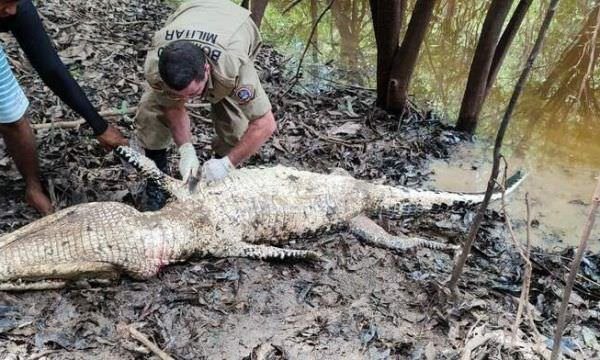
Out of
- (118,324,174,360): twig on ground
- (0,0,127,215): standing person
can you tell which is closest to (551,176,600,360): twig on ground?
(118,324,174,360): twig on ground

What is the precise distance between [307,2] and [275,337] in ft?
26.4

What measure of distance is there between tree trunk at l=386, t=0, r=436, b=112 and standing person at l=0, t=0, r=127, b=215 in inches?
121

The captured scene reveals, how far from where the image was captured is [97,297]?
10.7ft

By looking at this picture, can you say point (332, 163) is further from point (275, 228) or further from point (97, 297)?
point (97, 297)

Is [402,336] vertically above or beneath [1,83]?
beneath

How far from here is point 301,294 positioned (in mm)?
3648

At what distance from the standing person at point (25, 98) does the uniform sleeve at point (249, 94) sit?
2.81 ft

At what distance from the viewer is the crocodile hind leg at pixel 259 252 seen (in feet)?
12.4

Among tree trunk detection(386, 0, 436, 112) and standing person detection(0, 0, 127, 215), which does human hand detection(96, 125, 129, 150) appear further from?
tree trunk detection(386, 0, 436, 112)

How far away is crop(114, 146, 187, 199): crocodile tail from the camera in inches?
150

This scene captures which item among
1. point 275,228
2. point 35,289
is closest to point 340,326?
point 275,228

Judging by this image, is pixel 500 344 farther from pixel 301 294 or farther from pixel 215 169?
pixel 215 169

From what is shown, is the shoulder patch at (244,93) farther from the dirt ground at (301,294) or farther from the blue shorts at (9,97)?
the blue shorts at (9,97)

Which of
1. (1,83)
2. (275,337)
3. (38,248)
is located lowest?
(275,337)
